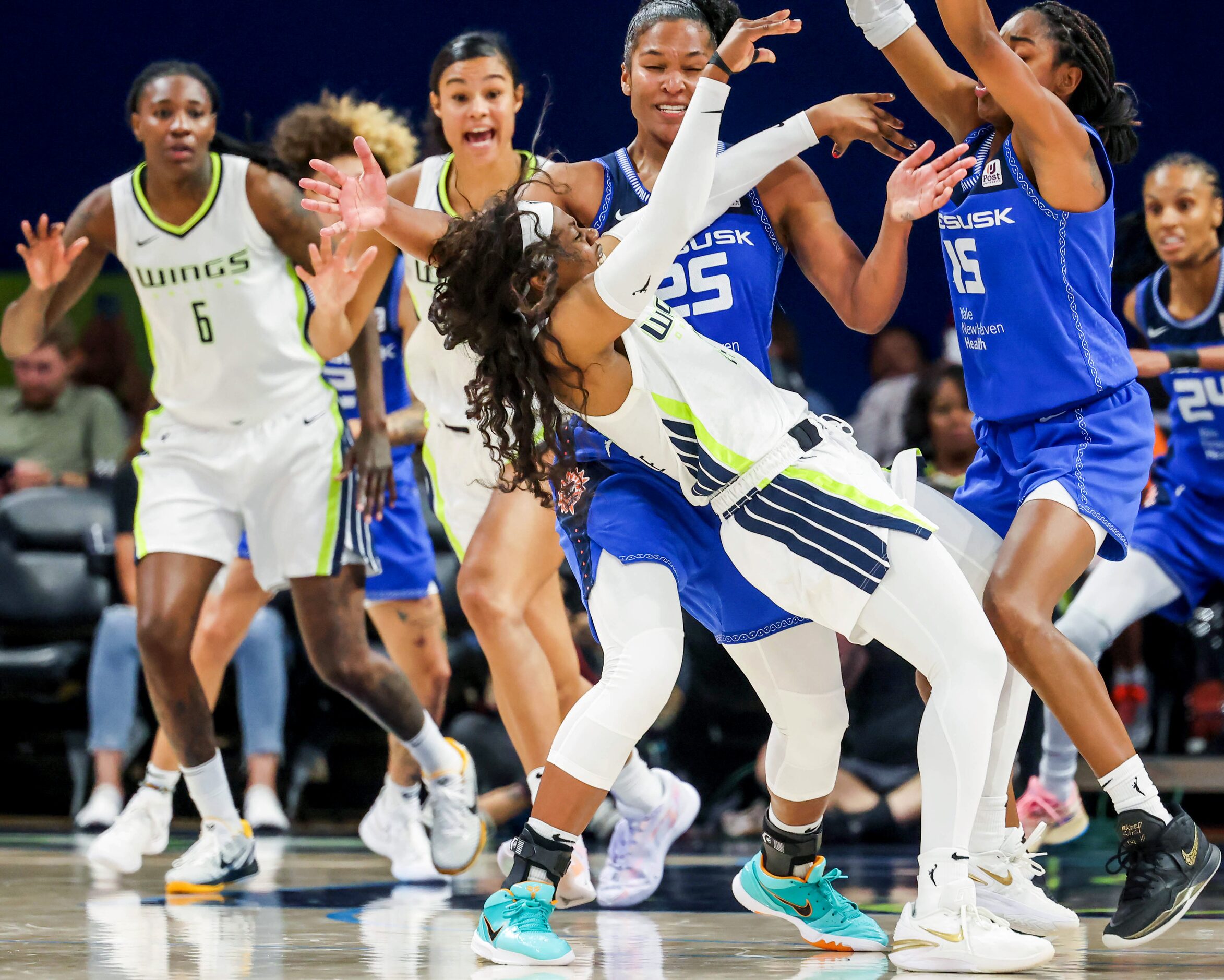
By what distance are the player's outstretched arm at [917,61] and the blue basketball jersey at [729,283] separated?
442 mm

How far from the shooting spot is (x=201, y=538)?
4328mm

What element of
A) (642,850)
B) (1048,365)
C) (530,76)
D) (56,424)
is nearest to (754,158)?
(1048,365)

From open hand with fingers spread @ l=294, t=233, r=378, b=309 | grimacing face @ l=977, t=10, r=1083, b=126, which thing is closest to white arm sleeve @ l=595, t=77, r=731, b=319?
grimacing face @ l=977, t=10, r=1083, b=126

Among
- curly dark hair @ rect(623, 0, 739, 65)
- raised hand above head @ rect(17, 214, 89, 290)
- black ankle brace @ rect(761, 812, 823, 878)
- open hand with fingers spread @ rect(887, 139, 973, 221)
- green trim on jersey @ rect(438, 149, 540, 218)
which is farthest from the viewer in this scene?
raised hand above head @ rect(17, 214, 89, 290)

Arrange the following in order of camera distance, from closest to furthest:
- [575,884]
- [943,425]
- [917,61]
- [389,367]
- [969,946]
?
[969,946] → [917,61] → [575,884] → [389,367] → [943,425]

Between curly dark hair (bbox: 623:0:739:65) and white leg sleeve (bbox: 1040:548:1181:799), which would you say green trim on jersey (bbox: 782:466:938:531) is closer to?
curly dark hair (bbox: 623:0:739:65)

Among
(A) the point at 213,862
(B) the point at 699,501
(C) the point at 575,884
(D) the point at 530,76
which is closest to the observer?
(B) the point at 699,501

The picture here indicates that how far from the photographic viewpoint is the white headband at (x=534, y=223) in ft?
9.61

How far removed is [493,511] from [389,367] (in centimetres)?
177

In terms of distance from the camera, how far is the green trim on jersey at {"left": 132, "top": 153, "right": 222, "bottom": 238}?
178 inches

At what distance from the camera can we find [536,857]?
2908 mm

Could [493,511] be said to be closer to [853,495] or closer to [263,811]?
[853,495]

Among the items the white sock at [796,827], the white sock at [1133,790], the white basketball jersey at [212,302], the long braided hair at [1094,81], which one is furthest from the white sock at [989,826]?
the white basketball jersey at [212,302]

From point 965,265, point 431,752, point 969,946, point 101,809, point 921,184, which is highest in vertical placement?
point 921,184
